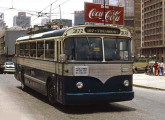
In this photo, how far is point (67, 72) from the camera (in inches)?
380

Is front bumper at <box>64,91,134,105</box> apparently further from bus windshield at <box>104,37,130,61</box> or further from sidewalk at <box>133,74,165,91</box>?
sidewalk at <box>133,74,165,91</box>

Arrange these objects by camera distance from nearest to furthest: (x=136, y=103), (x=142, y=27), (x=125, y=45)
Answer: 1. (x=125, y=45)
2. (x=136, y=103)
3. (x=142, y=27)

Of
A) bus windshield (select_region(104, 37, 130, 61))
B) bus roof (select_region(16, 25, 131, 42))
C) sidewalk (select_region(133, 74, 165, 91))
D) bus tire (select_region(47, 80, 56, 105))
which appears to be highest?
bus roof (select_region(16, 25, 131, 42))

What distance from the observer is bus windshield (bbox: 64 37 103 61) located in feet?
31.9

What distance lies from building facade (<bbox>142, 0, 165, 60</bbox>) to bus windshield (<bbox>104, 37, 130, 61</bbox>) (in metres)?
129

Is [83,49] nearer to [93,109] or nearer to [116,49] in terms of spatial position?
[116,49]

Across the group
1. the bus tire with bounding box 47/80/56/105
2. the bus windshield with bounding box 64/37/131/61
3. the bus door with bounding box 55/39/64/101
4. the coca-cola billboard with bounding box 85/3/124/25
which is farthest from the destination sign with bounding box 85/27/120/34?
the coca-cola billboard with bounding box 85/3/124/25

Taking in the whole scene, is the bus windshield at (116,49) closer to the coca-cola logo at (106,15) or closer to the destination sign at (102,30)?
the destination sign at (102,30)

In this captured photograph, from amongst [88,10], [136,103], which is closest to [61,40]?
[136,103]

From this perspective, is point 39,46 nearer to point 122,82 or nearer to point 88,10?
point 122,82

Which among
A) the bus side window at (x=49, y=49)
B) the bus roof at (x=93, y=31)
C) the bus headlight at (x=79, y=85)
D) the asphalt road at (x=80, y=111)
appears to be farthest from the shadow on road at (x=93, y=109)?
the bus roof at (x=93, y=31)

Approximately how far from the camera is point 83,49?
9758 mm

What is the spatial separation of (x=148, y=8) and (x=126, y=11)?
13387 mm

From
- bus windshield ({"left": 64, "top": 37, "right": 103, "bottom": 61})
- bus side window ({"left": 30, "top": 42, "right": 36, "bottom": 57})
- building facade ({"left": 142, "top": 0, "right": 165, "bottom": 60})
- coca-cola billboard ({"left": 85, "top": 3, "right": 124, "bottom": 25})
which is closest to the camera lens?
bus windshield ({"left": 64, "top": 37, "right": 103, "bottom": 61})
